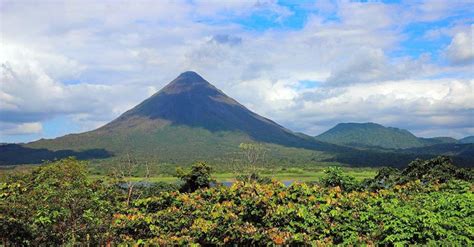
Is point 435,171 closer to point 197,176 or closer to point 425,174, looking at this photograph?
point 425,174

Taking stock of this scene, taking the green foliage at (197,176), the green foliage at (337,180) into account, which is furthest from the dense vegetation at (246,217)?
the green foliage at (197,176)

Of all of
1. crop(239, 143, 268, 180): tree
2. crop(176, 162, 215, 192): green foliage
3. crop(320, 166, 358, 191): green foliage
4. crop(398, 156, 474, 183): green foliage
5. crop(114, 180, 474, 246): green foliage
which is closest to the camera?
crop(114, 180, 474, 246): green foliage

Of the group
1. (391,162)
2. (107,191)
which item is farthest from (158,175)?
(107,191)

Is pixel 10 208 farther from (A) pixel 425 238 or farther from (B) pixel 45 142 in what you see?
(B) pixel 45 142

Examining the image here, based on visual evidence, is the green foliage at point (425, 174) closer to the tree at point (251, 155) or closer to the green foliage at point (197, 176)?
the tree at point (251, 155)

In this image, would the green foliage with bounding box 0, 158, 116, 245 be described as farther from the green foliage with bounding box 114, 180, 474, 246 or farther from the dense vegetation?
the green foliage with bounding box 114, 180, 474, 246

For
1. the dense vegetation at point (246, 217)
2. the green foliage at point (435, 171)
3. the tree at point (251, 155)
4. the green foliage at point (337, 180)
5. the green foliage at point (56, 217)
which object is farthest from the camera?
the tree at point (251, 155)

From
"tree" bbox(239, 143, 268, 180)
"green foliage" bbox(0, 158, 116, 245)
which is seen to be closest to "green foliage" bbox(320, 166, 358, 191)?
"green foliage" bbox(0, 158, 116, 245)

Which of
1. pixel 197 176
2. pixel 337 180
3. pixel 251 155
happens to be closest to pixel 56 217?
pixel 337 180
